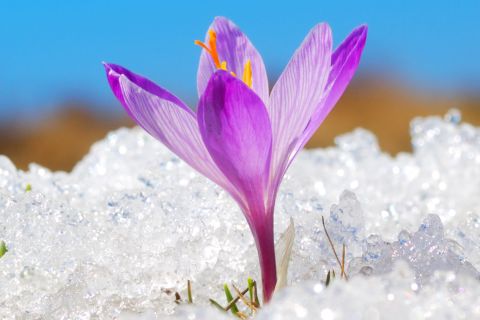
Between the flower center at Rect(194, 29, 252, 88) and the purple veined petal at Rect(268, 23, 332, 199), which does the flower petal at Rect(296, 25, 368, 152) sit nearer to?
the purple veined petal at Rect(268, 23, 332, 199)

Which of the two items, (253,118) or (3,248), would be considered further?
(3,248)

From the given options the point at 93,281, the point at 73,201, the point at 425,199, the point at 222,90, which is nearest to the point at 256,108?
the point at 222,90

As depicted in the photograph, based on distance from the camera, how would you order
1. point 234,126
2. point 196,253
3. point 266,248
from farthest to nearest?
point 196,253 < point 266,248 < point 234,126

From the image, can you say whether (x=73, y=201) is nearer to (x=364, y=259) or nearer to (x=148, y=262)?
(x=148, y=262)

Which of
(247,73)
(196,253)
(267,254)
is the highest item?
(247,73)

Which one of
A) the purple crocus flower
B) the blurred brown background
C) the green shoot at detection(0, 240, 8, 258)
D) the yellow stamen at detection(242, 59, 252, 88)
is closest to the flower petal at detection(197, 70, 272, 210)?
the purple crocus flower

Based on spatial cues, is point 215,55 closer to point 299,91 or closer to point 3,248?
point 299,91

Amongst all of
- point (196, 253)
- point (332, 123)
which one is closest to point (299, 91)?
point (196, 253)
